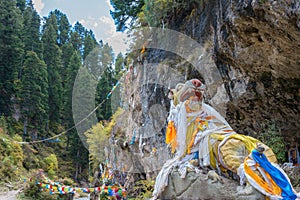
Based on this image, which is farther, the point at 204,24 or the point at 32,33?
the point at 32,33

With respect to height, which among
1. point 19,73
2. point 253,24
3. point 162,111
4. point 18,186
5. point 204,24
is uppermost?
point 19,73

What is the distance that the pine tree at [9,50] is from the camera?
28.1 m

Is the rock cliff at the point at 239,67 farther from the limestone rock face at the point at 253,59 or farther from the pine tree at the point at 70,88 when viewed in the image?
the pine tree at the point at 70,88

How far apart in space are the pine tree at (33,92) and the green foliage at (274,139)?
901 inches

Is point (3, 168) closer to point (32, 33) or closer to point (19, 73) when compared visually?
point (19, 73)

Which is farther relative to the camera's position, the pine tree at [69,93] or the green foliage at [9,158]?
the pine tree at [69,93]

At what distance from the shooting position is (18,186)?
1716 centimetres

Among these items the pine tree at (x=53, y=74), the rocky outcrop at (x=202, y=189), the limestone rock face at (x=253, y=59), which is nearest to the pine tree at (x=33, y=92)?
the pine tree at (x=53, y=74)

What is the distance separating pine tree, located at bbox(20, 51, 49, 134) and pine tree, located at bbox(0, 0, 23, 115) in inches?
60.0

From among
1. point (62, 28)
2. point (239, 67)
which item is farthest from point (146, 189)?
point (62, 28)

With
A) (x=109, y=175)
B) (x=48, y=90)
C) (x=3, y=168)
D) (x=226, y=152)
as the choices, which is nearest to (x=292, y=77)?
(x=226, y=152)

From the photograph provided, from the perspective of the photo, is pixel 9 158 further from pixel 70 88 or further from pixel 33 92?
pixel 70 88

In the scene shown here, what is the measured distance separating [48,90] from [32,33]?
5.55 m

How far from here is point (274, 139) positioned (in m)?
7.46
